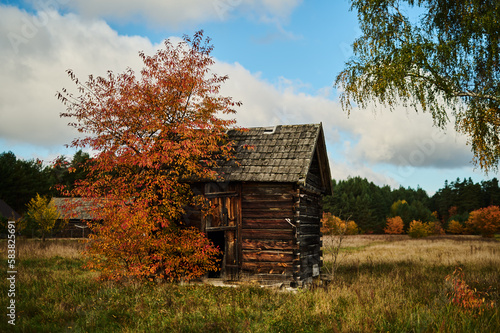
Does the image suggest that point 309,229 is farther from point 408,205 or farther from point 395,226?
point 408,205

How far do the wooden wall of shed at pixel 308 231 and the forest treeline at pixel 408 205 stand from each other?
2051 inches

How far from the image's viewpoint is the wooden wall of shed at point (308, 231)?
12.7 metres

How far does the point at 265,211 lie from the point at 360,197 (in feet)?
233

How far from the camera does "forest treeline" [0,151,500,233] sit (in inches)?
2169

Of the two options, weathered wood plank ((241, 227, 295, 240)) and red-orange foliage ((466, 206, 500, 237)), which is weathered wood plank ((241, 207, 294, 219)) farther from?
red-orange foliage ((466, 206, 500, 237))

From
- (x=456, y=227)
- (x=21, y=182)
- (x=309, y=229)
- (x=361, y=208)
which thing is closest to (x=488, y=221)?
(x=456, y=227)

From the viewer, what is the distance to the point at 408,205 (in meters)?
77.2

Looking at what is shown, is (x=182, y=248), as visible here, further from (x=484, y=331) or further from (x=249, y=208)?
(x=484, y=331)

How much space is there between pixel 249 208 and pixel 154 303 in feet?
14.9

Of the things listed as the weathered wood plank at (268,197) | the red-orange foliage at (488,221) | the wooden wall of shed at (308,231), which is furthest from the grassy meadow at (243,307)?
the red-orange foliage at (488,221)

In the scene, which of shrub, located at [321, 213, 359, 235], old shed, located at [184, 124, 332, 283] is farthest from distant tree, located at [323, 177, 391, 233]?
old shed, located at [184, 124, 332, 283]

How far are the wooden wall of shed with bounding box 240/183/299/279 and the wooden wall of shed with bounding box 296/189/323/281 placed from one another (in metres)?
0.43

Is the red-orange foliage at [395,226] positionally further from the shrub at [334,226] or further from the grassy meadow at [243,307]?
the grassy meadow at [243,307]

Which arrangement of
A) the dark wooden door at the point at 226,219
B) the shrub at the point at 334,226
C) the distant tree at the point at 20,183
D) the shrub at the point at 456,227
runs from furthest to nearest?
the shrub at the point at 456,227
the distant tree at the point at 20,183
the dark wooden door at the point at 226,219
the shrub at the point at 334,226
